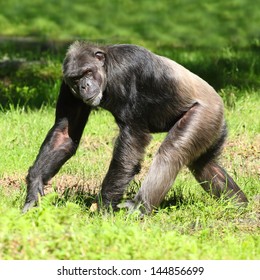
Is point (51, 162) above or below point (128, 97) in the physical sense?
below

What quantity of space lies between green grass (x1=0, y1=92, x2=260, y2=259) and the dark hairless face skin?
0.28 meters

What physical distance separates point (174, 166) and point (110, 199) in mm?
662

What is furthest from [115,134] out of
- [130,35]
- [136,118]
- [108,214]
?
[130,35]

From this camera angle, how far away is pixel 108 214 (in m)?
6.56

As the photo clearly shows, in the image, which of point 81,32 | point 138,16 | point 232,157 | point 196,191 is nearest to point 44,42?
point 81,32

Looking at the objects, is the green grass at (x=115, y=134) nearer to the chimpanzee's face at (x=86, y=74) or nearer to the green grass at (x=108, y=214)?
the green grass at (x=108, y=214)

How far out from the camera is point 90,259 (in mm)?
5016

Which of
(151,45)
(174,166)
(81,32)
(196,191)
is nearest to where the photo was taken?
(174,166)

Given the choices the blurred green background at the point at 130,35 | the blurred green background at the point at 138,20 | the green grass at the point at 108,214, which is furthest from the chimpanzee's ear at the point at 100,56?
the blurred green background at the point at 138,20

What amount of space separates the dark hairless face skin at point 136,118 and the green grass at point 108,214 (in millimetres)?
281

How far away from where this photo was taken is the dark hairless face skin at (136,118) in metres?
6.72

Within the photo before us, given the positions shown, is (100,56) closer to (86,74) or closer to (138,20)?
(86,74)

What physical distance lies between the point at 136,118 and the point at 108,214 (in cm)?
93
